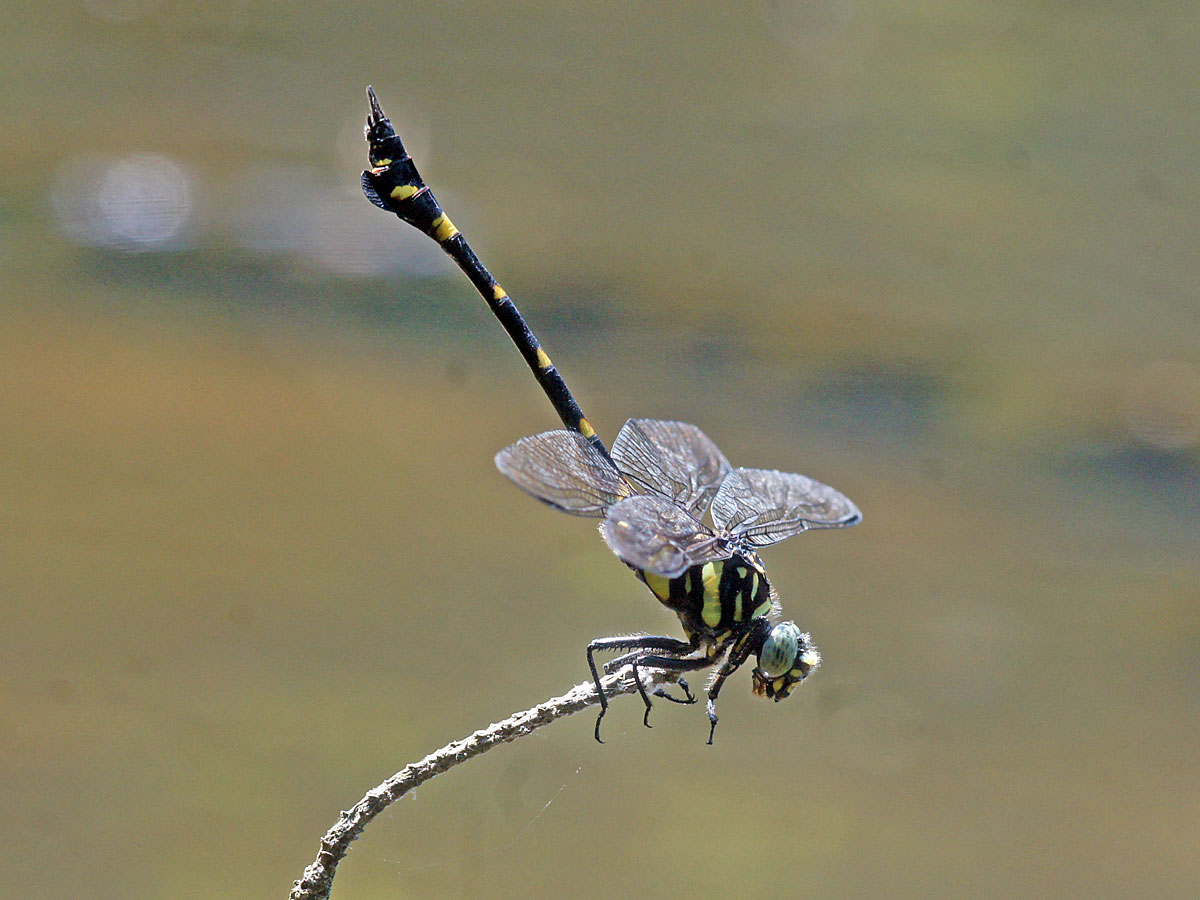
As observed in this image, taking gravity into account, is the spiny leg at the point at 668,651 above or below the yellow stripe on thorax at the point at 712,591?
below

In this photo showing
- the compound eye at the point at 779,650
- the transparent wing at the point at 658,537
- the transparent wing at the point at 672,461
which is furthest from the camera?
the transparent wing at the point at 672,461

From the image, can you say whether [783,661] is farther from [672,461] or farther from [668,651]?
[672,461]

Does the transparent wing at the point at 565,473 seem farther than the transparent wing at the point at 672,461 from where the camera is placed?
No

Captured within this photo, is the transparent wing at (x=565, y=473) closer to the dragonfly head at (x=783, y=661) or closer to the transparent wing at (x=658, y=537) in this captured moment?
the transparent wing at (x=658, y=537)

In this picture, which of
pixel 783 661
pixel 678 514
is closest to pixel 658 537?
pixel 678 514

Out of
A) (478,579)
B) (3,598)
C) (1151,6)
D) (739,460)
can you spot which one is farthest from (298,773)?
(1151,6)

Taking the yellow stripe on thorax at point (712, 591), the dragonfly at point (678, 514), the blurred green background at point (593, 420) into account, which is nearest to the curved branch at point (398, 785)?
the dragonfly at point (678, 514)

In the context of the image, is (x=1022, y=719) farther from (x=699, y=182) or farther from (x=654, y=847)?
(x=699, y=182)
